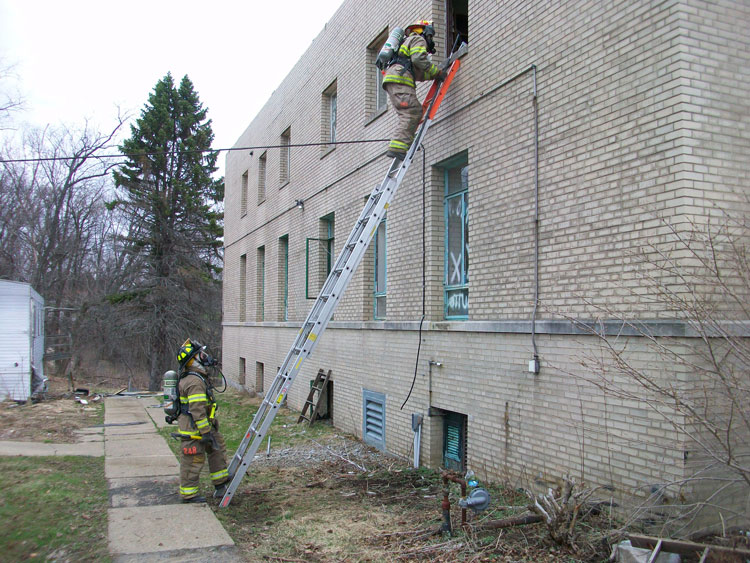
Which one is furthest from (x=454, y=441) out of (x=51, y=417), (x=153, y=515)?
(x=51, y=417)

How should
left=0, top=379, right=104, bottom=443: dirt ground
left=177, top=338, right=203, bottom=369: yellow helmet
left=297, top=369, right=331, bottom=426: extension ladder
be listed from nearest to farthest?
left=177, top=338, right=203, bottom=369: yellow helmet, left=0, top=379, right=104, bottom=443: dirt ground, left=297, top=369, right=331, bottom=426: extension ladder

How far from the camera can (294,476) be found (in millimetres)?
7727

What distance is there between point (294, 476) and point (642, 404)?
15.4 feet

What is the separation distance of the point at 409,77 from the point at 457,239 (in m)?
2.23

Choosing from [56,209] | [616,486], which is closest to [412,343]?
[616,486]

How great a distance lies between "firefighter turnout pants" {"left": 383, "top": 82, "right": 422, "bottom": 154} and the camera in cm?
757

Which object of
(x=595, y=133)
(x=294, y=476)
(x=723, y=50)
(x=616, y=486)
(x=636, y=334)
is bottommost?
(x=294, y=476)

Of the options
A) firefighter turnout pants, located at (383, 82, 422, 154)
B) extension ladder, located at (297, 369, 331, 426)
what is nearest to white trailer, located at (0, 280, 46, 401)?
extension ladder, located at (297, 369, 331, 426)

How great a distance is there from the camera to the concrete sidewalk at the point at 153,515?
4918 millimetres

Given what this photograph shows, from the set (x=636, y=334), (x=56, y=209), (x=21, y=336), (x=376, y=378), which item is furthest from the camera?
(x=56, y=209)

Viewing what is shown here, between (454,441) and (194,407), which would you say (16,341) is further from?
(454,441)

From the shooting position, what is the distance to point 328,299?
6.87 metres

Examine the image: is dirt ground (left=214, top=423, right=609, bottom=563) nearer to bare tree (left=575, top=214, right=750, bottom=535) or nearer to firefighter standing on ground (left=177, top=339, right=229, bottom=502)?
firefighter standing on ground (left=177, top=339, right=229, bottom=502)

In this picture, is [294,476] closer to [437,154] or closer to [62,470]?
[62,470]
